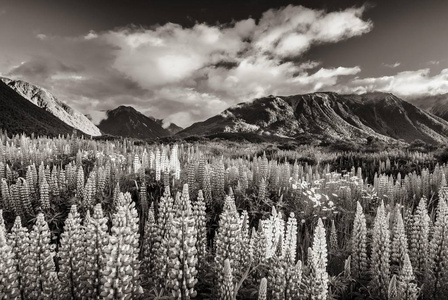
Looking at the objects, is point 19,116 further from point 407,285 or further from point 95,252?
point 407,285

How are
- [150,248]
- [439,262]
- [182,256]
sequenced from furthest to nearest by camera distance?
[439,262] → [150,248] → [182,256]

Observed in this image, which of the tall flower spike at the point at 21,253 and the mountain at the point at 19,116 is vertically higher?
the mountain at the point at 19,116

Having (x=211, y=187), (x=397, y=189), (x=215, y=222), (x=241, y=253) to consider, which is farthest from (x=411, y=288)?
(x=397, y=189)

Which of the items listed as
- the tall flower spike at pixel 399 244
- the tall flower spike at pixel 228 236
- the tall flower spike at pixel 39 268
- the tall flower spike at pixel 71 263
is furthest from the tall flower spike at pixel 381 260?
the tall flower spike at pixel 39 268

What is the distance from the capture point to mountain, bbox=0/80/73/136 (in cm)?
4076

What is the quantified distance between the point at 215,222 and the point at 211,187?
144 cm

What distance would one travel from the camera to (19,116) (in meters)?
60.5

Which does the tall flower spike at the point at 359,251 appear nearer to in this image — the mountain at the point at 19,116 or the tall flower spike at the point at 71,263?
the tall flower spike at the point at 71,263

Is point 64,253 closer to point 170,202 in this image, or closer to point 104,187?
point 170,202

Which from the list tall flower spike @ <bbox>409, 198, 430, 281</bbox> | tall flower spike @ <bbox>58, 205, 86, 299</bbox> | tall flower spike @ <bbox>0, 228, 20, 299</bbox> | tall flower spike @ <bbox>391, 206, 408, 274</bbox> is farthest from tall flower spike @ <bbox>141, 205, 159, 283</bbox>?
tall flower spike @ <bbox>409, 198, 430, 281</bbox>

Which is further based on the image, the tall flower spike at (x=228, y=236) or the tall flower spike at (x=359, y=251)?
the tall flower spike at (x=359, y=251)

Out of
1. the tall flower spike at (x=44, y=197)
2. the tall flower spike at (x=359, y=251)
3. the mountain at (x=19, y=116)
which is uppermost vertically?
the mountain at (x=19, y=116)

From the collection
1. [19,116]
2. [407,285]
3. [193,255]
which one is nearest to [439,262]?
[407,285]

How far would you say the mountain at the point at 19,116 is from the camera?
134 feet
